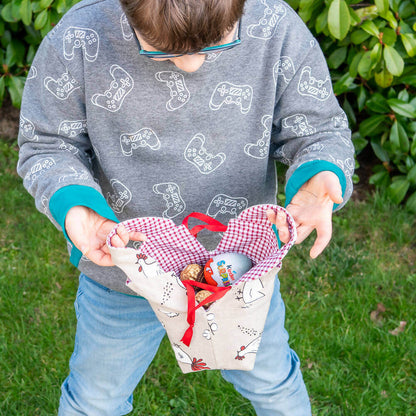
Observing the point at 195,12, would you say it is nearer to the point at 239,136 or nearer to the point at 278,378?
the point at 239,136

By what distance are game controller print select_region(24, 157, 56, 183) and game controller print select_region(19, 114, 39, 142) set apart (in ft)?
0.24

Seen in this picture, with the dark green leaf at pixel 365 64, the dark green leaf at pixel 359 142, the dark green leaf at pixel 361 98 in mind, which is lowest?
the dark green leaf at pixel 359 142

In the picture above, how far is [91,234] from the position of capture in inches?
48.8

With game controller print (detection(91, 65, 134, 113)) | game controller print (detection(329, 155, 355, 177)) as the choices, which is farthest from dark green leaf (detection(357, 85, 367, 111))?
game controller print (detection(91, 65, 134, 113))

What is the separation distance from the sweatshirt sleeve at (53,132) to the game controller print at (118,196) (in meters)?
0.09

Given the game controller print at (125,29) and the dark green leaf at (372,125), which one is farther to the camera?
the dark green leaf at (372,125)

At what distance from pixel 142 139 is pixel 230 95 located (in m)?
0.23

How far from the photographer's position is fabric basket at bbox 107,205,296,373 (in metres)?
1.18

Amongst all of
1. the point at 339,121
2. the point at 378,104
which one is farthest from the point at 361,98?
the point at 339,121

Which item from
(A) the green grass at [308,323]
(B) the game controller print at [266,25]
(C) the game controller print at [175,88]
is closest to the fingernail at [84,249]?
(C) the game controller print at [175,88]

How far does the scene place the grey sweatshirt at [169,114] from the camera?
130cm

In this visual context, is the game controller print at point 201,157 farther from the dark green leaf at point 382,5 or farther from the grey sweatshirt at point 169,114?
the dark green leaf at point 382,5

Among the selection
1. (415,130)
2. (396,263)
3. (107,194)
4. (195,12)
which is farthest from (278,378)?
(415,130)

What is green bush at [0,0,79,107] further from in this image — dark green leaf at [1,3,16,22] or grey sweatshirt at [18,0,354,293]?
grey sweatshirt at [18,0,354,293]
